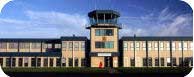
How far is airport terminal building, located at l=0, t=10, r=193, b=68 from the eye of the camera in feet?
167

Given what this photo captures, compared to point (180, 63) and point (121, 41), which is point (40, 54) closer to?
point (121, 41)

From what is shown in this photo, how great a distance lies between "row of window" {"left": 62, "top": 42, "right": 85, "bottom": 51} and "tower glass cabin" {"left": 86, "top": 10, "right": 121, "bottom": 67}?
1850 millimetres

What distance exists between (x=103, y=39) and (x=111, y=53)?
200cm

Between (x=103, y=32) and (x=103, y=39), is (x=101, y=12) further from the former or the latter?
(x=103, y=39)

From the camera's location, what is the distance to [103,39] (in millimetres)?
50750

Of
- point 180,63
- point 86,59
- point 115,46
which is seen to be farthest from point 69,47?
point 180,63

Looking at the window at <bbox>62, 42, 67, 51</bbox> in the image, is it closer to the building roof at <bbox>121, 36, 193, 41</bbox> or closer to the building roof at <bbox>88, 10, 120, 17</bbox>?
the building roof at <bbox>88, 10, 120, 17</bbox>

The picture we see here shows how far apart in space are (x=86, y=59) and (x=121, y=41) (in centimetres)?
521

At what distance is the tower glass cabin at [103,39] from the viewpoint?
50.3 metres

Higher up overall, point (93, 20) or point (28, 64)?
point (93, 20)

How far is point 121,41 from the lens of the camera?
53.0m

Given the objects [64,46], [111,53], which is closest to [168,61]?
[111,53]

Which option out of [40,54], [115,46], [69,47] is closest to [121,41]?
[115,46]

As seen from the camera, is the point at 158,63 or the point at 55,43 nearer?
the point at 158,63
